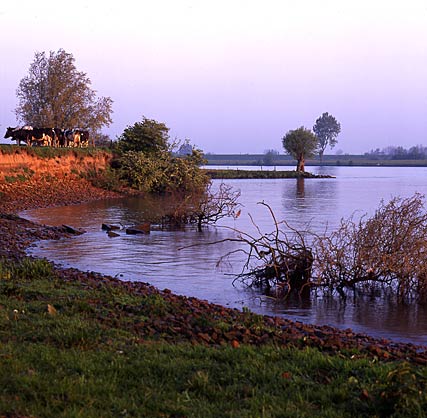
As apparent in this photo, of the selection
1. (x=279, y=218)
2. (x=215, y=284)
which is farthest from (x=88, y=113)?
(x=215, y=284)

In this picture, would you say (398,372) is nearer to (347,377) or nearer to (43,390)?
(347,377)

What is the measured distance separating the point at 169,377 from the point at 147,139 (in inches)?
2065

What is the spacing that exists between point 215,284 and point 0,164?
90.7 feet

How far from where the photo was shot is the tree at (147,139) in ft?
187

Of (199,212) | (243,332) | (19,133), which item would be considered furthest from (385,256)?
(19,133)

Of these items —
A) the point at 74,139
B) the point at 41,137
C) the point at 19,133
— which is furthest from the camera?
the point at 74,139

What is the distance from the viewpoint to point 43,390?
537 cm

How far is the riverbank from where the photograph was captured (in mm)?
5215

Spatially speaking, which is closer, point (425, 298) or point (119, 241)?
point (425, 298)

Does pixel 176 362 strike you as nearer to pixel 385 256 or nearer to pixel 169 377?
pixel 169 377

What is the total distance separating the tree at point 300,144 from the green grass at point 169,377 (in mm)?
104516

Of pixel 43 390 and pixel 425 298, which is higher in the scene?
pixel 43 390

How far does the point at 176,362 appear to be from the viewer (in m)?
6.36

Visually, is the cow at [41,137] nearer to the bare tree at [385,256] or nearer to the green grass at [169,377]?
the bare tree at [385,256]
